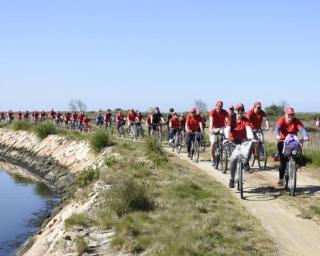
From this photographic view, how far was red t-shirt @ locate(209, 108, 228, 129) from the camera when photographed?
1919cm

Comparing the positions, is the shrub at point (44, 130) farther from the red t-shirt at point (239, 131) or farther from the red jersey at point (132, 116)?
the red t-shirt at point (239, 131)

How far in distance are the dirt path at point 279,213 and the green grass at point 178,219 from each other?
31 cm

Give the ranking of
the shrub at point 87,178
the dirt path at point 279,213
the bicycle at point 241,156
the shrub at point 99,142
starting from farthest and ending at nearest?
1. the shrub at point 99,142
2. the shrub at point 87,178
3. the bicycle at point 241,156
4. the dirt path at point 279,213

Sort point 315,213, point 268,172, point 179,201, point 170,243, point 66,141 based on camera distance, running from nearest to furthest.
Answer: point 170,243 < point 315,213 < point 179,201 < point 268,172 < point 66,141

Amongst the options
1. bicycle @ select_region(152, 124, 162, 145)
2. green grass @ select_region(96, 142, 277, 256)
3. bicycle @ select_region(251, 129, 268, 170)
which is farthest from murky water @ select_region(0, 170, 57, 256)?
bicycle @ select_region(251, 129, 268, 170)

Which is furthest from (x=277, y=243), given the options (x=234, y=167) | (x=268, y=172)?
(x=268, y=172)

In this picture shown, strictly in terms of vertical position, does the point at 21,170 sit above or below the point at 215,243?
below

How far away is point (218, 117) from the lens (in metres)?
19.3

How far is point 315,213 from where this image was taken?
13.2 metres

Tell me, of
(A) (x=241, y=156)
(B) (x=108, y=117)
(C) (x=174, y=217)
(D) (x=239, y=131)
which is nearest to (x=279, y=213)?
(A) (x=241, y=156)

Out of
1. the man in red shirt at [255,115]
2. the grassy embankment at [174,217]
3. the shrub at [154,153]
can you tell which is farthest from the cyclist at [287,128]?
the shrub at [154,153]

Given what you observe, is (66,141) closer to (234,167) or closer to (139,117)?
(139,117)

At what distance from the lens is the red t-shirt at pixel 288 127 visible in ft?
50.8

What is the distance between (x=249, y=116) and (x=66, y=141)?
75.7 feet
